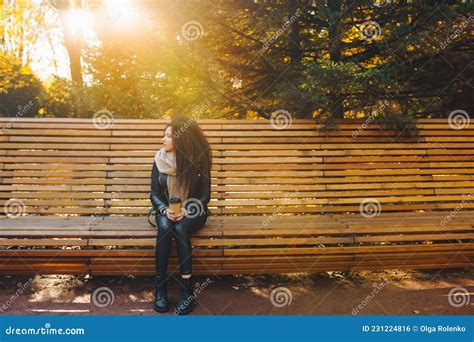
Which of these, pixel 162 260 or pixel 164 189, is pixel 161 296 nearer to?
pixel 162 260

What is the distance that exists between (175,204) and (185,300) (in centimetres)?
83

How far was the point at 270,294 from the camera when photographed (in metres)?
3.75

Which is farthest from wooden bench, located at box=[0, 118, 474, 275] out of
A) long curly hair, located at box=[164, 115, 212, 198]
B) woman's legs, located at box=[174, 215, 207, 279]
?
long curly hair, located at box=[164, 115, 212, 198]

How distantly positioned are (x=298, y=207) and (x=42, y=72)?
52.0 ft

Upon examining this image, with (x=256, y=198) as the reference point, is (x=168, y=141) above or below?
above

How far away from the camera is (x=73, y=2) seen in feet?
37.2

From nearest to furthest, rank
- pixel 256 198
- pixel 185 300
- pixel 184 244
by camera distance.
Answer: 1. pixel 185 300
2. pixel 184 244
3. pixel 256 198

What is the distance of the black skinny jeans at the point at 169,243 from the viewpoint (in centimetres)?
345

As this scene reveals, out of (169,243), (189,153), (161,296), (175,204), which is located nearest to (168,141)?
(189,153)

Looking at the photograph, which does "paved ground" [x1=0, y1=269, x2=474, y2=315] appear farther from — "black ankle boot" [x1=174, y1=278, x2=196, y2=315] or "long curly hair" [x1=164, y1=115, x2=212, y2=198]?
"long curly hair" [x1=164, y1=115, x2=212, y2=198]

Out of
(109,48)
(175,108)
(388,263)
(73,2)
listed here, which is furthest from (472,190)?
(73,2)

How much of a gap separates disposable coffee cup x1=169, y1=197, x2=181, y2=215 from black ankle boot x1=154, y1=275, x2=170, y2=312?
581 millimetres

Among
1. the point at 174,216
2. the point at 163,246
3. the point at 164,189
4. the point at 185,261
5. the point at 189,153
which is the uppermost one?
the point at 189,153

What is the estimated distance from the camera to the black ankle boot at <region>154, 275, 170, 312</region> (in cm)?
333
